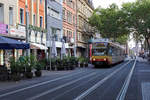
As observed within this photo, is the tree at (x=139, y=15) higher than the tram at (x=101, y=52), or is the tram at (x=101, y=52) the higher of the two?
the tree at (x=139, y=15)

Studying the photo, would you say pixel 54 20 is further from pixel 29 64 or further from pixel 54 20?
pixel 29 64

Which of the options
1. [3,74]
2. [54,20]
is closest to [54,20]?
[54,20]

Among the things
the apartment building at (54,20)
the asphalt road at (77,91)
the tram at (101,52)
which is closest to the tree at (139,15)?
the apartment building at (54,20)

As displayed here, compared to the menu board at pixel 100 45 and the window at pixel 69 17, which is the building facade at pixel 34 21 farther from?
the window at pixel 69 17

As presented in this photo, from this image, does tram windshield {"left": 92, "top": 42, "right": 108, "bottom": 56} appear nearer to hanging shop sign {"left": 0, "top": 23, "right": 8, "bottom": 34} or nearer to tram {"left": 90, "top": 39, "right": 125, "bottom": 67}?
tram {"left": 90, "top": 39, "right": 125, "bottom": 67}

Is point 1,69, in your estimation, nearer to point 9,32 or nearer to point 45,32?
point 9,32

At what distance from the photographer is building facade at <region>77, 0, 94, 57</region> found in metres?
59.9

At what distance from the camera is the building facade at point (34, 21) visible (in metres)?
31.7

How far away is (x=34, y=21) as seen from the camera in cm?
3534

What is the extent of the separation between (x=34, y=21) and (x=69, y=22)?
56.2ft

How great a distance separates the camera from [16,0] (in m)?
29.8

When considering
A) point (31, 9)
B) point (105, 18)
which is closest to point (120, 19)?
point (105, 18)

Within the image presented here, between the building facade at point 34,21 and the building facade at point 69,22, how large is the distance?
9240 millimetres

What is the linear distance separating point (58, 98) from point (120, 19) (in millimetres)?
50707
